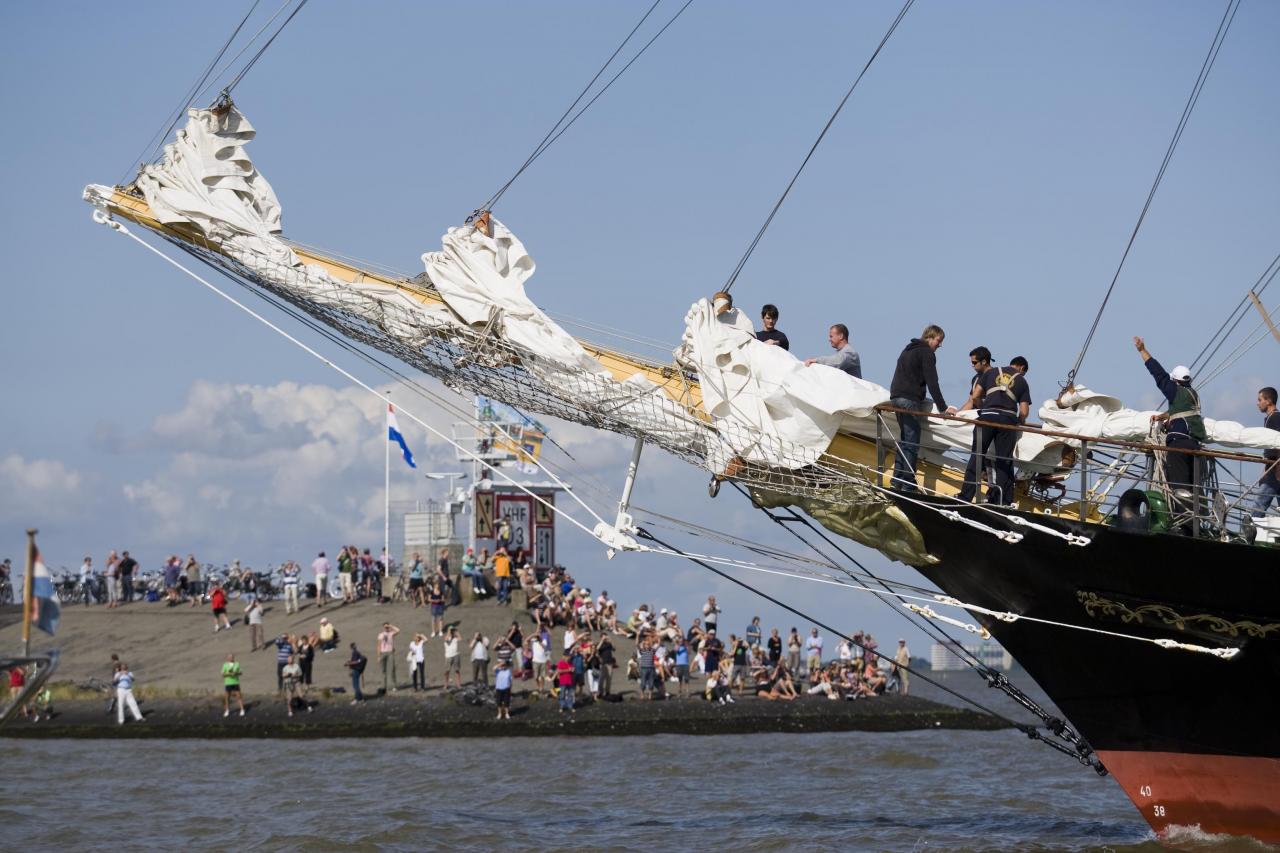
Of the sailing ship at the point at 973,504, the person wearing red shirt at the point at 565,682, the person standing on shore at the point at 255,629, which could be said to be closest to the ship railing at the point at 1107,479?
the sailing ship at the point at 973,504

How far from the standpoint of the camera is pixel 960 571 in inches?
563

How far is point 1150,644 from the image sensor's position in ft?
45.6

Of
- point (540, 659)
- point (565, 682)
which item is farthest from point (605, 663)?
point (565, 682)

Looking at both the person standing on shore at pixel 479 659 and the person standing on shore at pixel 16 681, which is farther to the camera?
the person standing on shore at pixel 479 659

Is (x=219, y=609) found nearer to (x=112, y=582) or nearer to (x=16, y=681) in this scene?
(x=112, y=582)

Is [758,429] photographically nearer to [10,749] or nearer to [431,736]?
[431,736]

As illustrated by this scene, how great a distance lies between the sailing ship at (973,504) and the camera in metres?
13.5

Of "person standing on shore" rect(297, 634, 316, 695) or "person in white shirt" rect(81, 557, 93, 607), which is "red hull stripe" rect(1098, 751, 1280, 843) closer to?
"person standing on shore" rect(297, 634, 316, 695)

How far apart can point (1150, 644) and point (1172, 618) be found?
1.16 feet

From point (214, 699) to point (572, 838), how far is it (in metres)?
16.3

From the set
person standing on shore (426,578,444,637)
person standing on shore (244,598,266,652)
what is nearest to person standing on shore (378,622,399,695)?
person standing on shore (426,578,444,637)

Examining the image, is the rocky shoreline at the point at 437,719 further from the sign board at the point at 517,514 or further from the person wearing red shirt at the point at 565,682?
the sign board at the point at 517,514

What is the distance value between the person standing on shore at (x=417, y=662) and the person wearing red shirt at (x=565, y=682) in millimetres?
2889

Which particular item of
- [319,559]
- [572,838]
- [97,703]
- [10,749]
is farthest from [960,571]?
[319,559]
